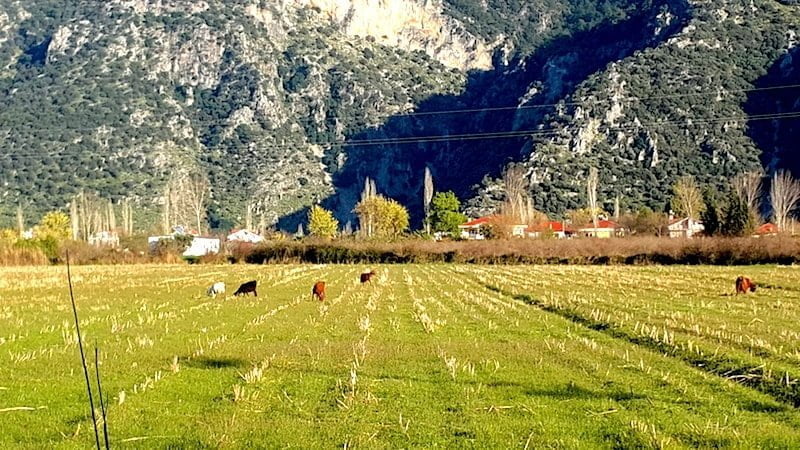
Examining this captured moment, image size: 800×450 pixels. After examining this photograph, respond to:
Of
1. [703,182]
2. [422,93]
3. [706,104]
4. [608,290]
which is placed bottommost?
[608,290]

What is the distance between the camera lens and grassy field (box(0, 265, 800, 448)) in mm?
8383

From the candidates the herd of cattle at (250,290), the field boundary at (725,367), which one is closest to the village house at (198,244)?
the herd of cattle at (250,290)

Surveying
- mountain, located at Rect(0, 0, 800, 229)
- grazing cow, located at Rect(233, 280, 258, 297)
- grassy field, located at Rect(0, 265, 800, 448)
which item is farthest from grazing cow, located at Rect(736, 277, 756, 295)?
mountain, located at Rect(0, 0, 800, 229)

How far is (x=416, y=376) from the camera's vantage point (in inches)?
466

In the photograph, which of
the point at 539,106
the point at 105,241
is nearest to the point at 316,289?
the point at 105,241

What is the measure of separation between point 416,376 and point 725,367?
4827 millimetres

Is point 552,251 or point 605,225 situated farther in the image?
point 605,225

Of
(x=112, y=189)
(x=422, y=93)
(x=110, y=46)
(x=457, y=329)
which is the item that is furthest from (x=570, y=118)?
(x=457, y=329)

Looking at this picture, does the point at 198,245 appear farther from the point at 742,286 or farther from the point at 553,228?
the point at 742,286

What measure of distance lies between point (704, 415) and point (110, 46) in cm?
16712

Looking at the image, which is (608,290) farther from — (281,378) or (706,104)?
(706,104)

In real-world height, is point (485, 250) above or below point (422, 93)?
below

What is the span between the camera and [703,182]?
114688mm

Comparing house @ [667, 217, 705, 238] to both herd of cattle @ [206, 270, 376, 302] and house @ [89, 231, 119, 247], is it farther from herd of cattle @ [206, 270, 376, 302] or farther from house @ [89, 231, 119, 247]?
herd of cattle @ [206, 270, 376, 302]
